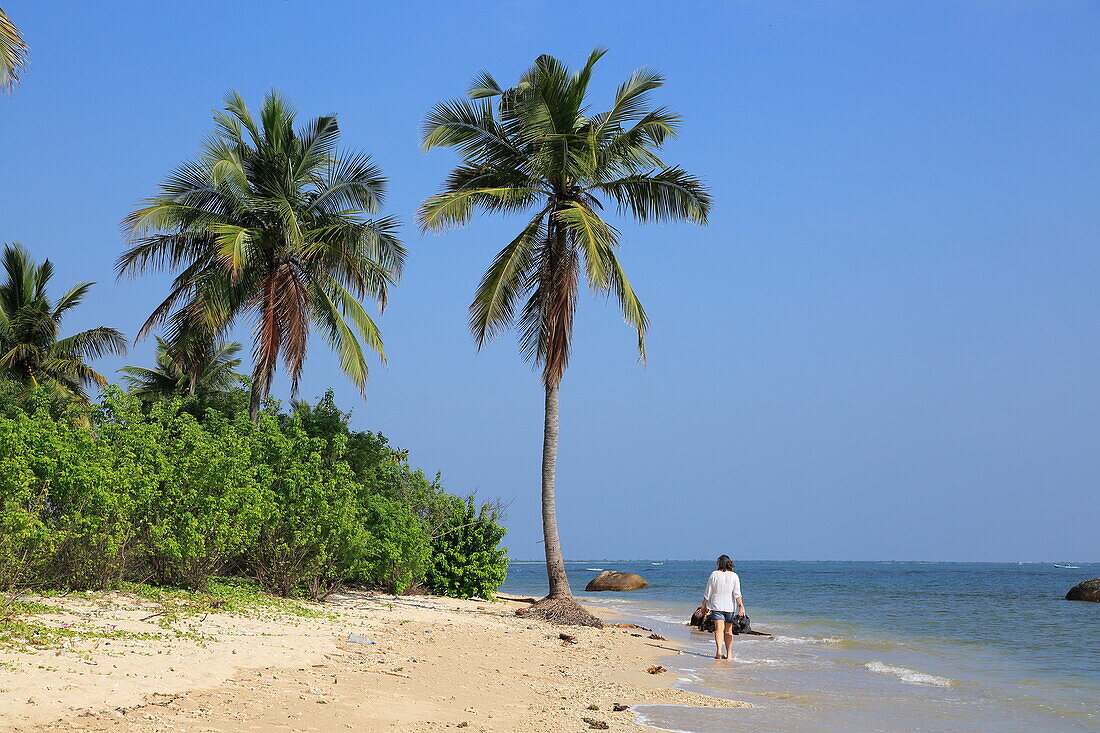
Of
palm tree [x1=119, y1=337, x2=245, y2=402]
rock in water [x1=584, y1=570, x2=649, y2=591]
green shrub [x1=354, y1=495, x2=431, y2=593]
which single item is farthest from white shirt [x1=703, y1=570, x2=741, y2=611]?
rock in water [x1=584, y1=570, x2=649, y2=591]

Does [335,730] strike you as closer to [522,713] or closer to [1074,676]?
[522,713]

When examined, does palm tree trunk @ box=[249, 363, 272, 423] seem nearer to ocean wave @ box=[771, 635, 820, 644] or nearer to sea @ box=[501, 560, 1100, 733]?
sea @ box=[501, 560, 1100, 733]

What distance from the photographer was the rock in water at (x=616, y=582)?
44634 mm

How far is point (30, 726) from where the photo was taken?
5.64 meters

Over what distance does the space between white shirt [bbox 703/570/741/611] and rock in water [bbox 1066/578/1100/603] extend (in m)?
33.6

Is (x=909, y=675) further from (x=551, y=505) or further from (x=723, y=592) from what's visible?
(x=551, y=505)

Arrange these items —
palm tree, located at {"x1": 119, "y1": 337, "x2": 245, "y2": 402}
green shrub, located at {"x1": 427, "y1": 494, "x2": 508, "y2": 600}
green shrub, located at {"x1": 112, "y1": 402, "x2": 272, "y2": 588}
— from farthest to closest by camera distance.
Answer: palm tree, located at {"x1": 119, "y1": 337, "x2": 245, "y2": 402} → green shrub, located at {"x1": 427, "y1": 494, "x2": 508, "y2": 600} → green shrub, located at {"x1": 112, "y1": 402, "x2": 272, "y2": 588}

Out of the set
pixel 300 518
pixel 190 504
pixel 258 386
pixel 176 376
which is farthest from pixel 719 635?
pixel 176 376

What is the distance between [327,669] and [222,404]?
15.5 meters

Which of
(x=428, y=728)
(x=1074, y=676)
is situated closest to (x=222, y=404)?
(x=428, y=728)

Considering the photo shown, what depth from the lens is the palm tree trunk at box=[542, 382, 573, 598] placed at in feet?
57.0

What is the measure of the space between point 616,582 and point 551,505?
94.5 feet

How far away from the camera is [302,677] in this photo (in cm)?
834

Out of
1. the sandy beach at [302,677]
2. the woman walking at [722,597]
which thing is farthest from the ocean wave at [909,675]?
the sandy beach at [302,677]
